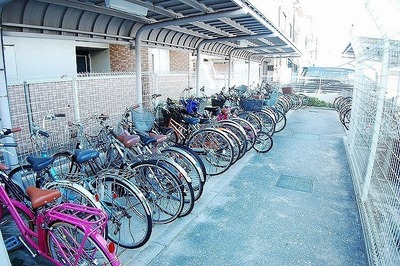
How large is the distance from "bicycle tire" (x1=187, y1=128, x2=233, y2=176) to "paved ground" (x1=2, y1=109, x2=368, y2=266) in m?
0.20

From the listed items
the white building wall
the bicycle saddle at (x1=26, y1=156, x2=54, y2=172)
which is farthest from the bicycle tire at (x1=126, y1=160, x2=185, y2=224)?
the white building wall

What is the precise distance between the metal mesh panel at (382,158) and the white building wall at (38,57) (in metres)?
6.72

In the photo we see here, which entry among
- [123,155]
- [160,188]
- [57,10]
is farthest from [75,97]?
[160,188]

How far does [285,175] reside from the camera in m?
4.56

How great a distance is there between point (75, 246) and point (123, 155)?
4.34ft

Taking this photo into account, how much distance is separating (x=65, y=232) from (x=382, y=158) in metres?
3.17

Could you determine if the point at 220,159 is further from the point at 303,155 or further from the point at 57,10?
the point at 57,10

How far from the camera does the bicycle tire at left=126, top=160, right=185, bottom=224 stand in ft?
9.81

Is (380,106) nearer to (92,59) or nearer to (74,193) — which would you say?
(74,193)

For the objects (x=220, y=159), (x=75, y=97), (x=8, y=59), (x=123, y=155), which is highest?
(x=8, y=59)

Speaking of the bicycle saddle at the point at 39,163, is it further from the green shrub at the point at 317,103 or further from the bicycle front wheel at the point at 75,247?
the green shrub at the point at 317,103

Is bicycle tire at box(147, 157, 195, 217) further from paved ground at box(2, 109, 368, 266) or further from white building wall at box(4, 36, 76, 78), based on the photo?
white building wall at box(4, 36, 76, 78)

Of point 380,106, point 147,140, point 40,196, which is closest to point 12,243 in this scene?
point 40,196

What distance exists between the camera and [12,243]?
258cm
